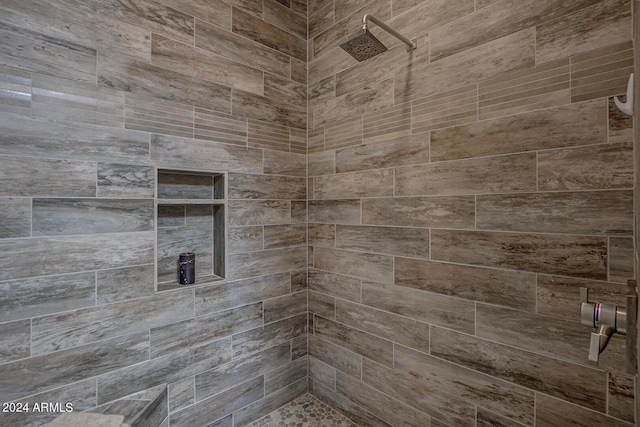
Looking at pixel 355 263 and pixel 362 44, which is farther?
pixel 355 263

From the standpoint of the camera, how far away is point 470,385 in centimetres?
122

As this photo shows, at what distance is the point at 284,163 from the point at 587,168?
1366 mm

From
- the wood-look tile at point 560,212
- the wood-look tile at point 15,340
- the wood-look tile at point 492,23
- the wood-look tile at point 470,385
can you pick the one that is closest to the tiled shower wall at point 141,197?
the wood-look tile at point 15,340

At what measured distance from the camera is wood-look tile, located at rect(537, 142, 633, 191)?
0.91m

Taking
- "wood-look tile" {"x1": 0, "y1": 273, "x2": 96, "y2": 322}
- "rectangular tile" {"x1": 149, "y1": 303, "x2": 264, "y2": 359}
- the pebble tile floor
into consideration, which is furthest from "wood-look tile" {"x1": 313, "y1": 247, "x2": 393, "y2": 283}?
"wood-look tile" {"x1": 0, "y1": 273, "x2": 96, "y2": 322}

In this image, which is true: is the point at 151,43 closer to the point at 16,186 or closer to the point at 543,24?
the point at 16,186

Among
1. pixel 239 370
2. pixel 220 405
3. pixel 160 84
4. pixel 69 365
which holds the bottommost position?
pixel 220 405

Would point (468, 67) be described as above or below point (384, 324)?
above

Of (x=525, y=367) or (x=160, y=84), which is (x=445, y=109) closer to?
(x=525, y=367)

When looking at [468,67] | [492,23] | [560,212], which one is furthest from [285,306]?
[492,23]

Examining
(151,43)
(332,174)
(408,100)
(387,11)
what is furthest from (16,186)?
(387,11)

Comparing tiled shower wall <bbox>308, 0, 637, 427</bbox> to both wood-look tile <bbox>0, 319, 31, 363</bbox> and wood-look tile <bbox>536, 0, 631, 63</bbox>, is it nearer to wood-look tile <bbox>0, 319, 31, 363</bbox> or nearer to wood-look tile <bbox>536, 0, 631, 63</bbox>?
wood-look tile <bbox>536, 0, 631, 63</bbox>

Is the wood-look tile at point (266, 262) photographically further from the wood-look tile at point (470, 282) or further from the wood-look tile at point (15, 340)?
the wood-look tile at point (15, 340)

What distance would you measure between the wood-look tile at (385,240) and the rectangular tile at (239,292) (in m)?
0.42
